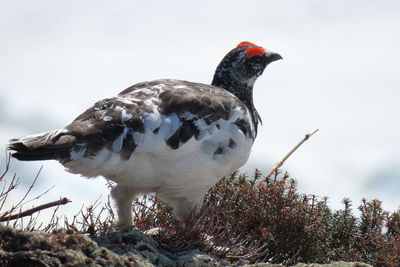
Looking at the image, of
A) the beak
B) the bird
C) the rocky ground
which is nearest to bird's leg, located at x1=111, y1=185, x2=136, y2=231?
the bird

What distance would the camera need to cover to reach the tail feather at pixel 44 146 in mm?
4219

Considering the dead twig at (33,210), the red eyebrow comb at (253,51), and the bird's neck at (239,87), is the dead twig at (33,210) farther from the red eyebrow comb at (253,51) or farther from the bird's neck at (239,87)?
the red eyebrow comb at (253,51)

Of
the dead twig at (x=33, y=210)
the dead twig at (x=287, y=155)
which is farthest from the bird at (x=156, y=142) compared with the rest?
the dead twig at (x=287, y=155)

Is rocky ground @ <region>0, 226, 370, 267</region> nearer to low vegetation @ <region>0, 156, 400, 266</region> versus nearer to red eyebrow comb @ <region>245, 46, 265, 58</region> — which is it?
low vegetation @ <region>0, 156, 400, 266</region>

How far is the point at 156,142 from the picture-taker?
473cm

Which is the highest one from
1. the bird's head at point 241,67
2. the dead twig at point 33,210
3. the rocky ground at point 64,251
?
the bird's head at point 241,67

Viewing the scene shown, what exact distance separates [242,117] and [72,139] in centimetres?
162

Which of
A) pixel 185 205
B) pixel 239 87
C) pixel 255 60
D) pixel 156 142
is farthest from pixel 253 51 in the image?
pixel 156 142

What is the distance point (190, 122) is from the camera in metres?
4.97

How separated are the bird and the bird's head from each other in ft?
2.66

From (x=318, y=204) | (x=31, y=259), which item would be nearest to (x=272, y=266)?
(x=31, y=259)

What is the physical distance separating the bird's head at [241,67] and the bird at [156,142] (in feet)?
2.66

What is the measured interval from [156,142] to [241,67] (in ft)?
6.88

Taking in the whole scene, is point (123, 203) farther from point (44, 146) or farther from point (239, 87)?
point (239, 87)
